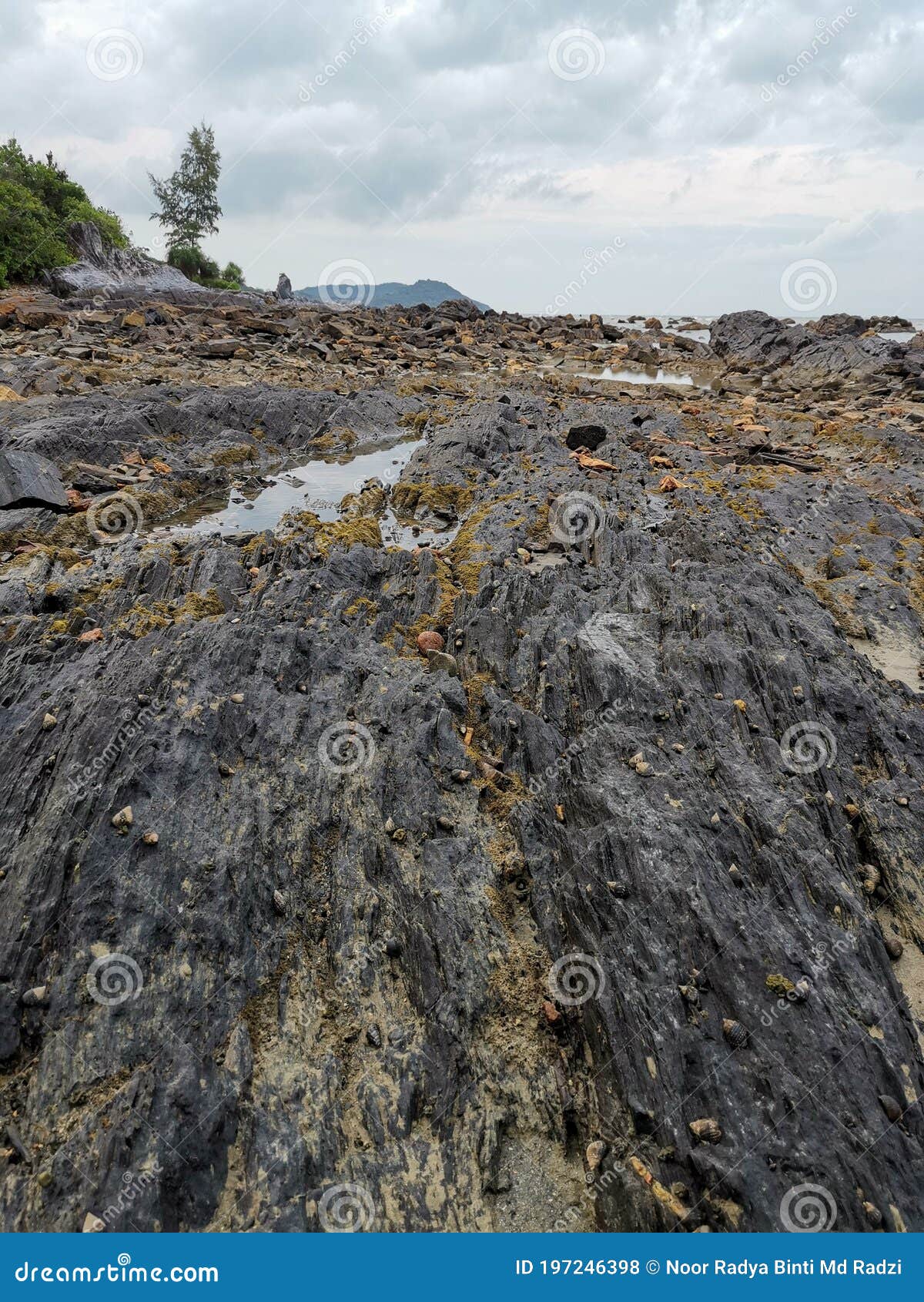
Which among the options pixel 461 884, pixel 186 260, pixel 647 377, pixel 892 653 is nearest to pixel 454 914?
pixel 461 884

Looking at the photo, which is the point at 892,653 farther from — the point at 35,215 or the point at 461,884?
the point at 35,215

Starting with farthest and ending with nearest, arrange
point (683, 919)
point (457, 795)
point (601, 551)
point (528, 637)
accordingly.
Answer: point (601, 551)
point (528, 637)
point (457, 795)
point (683, 919)

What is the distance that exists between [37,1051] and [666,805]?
7.19 metres

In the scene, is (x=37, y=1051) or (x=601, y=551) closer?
(x=37, y=1051)

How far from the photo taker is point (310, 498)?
78.9 ft

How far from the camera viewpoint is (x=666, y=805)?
29.7ft

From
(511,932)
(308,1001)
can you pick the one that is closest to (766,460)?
(511,932)

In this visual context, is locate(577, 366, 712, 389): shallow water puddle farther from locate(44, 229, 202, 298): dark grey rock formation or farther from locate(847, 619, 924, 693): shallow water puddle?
locate(44, 229, 202, 298): dark grey rock formation

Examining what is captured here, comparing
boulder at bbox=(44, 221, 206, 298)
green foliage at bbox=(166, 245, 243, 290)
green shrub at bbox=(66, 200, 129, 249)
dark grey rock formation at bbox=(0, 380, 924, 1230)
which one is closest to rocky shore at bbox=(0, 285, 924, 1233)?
dark grey rock formation at bbox=(0, 380, 924, 1230)

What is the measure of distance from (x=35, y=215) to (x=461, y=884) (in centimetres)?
7435

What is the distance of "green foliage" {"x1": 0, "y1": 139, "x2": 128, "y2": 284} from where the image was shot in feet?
187

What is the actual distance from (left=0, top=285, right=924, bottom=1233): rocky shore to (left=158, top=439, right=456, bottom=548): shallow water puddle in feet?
9.33

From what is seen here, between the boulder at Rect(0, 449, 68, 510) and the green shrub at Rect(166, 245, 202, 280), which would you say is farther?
the green shrub at Rect(166, 245, 202, 280)

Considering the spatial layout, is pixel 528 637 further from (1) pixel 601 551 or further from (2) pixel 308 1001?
(2) pixel 308 1001
